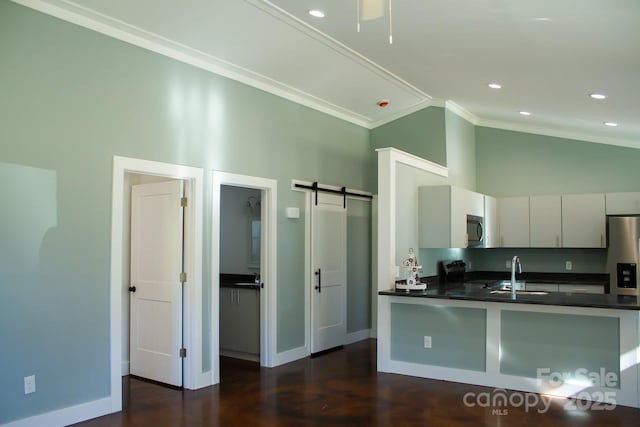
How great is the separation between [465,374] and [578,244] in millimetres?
3030

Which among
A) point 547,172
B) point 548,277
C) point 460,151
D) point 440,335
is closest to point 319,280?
point 440,335

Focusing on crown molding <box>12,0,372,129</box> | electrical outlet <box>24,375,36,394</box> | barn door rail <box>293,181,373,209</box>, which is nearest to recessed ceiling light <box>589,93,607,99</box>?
crown molding <box>12,0,372,129</box>

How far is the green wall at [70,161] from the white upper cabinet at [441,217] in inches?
97.7

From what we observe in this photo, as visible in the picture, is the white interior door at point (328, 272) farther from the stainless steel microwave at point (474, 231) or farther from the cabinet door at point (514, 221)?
the cabinet door at point (514, 221)

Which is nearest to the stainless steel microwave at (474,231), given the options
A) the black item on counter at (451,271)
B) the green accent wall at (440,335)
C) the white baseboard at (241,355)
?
the black item on counter at (451,271)

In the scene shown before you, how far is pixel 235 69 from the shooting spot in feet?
17.6

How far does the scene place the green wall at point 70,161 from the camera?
12.1ft

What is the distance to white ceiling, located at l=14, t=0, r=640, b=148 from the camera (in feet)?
11.9

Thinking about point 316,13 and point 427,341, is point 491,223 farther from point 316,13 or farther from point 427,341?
point 316,13

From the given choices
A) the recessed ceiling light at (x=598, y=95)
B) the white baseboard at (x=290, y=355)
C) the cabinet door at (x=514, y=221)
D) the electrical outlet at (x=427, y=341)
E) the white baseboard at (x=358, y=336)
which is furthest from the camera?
the cabinet door at (x=514, y=221)

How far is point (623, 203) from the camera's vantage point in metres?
6.84

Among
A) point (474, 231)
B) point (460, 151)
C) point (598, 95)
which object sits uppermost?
point (598, 95)

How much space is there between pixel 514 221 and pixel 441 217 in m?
2.00

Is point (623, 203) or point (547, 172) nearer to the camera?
point (623, 203)
